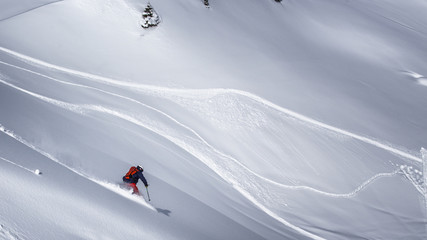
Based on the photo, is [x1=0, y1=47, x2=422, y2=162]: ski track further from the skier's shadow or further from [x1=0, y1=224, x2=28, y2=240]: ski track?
[x1=0, y1=224, x2=28, y2=240]: ski track

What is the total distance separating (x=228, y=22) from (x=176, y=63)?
3684mm

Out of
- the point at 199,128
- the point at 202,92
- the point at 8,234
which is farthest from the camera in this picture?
the point at 202,92

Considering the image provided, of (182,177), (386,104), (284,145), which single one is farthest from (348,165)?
(182,177)

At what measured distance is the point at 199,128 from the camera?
869cm

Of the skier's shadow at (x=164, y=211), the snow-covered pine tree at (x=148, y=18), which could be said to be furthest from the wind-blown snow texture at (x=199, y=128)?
the snow-covered pine tree at (x=148, y=18)

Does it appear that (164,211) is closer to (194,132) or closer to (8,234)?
(194,132)

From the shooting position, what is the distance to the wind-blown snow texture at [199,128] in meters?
5.76

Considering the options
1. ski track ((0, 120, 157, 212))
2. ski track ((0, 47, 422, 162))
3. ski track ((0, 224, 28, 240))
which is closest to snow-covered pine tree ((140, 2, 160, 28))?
ski track ((0, 47, 422, 162))

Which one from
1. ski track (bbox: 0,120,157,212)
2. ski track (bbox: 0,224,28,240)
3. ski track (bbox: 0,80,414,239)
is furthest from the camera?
ski track (bbox: 0,80,414,239)

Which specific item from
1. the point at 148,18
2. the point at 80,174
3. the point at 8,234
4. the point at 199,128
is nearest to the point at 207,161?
the point at 199,128

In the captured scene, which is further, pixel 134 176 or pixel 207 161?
pixel 207 161

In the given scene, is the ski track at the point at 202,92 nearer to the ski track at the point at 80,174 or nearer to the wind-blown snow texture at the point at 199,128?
the wind-blown snow texture at the point at 199,128

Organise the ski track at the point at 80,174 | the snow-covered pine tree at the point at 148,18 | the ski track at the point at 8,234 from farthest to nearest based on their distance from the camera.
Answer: the snow-covered pine tree at the point at 148,18, the ski track at the point at 80,174, the ski track at the point at 8,234

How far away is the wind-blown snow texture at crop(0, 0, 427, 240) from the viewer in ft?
18.9
